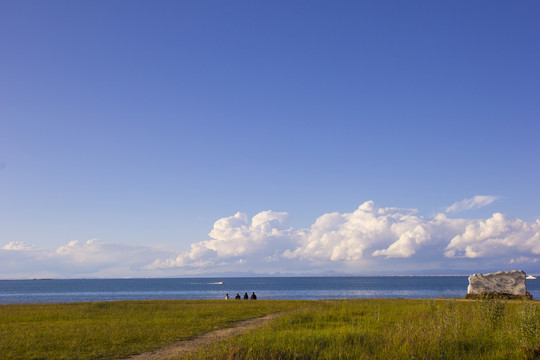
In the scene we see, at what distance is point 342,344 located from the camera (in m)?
12.9

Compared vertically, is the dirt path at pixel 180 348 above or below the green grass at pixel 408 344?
below

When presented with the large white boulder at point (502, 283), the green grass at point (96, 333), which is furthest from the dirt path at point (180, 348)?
the large white boulder at point (502, 283)

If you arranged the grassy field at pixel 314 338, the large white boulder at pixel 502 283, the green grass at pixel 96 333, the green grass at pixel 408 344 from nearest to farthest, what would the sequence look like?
the green grass at pixel 408 344 < the grassy field at pixel 314 338 < the green grass at pixel 96 333 < the large white boulder at pixel 502 283

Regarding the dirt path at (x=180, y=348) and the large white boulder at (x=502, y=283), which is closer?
the dirt path at (x=180, y=348)

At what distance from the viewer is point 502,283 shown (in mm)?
42000

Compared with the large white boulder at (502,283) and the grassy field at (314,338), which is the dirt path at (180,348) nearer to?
the grassy field at (314,338)

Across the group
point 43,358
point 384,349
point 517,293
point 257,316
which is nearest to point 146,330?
point 43,358

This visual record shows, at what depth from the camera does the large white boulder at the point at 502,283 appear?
1617 inches

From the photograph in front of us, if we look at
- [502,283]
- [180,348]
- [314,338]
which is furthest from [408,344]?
[502,283]

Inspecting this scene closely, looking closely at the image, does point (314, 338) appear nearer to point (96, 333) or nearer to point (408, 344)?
point (408, 344)

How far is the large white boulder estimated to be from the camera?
41062mm

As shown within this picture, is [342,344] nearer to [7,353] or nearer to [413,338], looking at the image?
[413,338]

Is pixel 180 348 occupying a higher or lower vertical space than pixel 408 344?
lower

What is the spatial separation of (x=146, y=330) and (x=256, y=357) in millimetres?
10669
